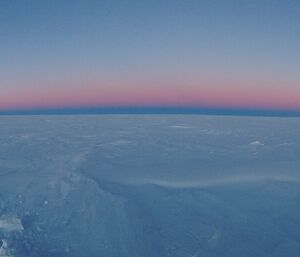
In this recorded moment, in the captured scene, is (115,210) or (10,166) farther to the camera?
(10,166)

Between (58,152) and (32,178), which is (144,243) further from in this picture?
(58,152)

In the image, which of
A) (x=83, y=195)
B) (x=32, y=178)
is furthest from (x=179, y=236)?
(x=32, y=178)

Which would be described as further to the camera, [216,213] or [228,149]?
[228,149]

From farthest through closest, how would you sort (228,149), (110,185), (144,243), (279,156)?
(228,149) → (279,156) → (110,185) → (144,243)

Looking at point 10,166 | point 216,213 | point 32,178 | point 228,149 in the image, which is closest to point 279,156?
point 228,149

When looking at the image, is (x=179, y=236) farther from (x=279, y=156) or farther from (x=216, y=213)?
→ (x=279, y=156)

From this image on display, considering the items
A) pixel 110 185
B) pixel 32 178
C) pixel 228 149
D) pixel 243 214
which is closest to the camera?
pixel 243 214

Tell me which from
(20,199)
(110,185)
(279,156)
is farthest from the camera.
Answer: (279,156)

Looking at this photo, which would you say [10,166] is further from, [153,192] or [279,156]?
[279,156]

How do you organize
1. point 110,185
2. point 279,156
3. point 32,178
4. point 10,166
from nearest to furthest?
point 110,185
point 32,178
point 10,166
point 279,156
